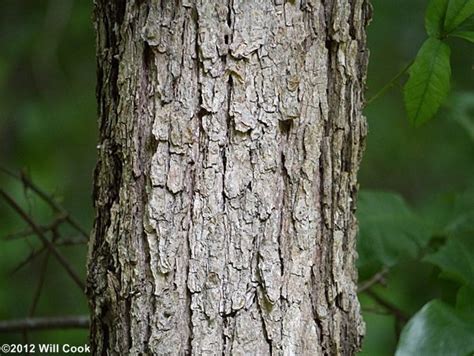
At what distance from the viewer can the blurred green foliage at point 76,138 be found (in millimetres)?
2904

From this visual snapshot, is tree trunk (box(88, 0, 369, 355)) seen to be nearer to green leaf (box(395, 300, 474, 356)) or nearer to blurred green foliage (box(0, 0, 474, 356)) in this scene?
green leaf (box(395, 300, 474, 356))

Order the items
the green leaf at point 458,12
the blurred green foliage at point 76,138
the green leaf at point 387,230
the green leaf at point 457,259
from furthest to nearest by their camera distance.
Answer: the blurred green foliage at point 76,138 → the green leaf at point 387,230 → the green leaf at point 457,259 → the green leaf at point 458,12

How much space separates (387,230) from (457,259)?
0.23 metres

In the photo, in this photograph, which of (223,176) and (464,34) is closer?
(223,176)

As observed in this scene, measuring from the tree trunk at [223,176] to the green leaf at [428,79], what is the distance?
5.6 inches

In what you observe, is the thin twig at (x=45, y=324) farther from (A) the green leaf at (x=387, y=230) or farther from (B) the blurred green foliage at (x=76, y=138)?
(A) the green leaf at (x=387, y=230)

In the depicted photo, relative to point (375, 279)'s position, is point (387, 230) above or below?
above

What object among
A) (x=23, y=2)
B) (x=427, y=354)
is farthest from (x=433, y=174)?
(x=427, y=354)

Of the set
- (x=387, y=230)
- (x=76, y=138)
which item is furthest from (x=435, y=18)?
(x=76, y=138)

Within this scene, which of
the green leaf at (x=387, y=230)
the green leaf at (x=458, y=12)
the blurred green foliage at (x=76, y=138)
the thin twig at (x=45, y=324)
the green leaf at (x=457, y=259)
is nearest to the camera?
the green leaf at (x=458, y=12)

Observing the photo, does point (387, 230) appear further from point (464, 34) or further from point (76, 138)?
point (76, 138)

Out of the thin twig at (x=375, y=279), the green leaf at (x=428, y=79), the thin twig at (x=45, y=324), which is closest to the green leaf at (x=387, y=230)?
the thin twig at (x=375, y=279)

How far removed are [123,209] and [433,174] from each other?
121 inches

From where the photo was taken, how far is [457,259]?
1.54 meters
